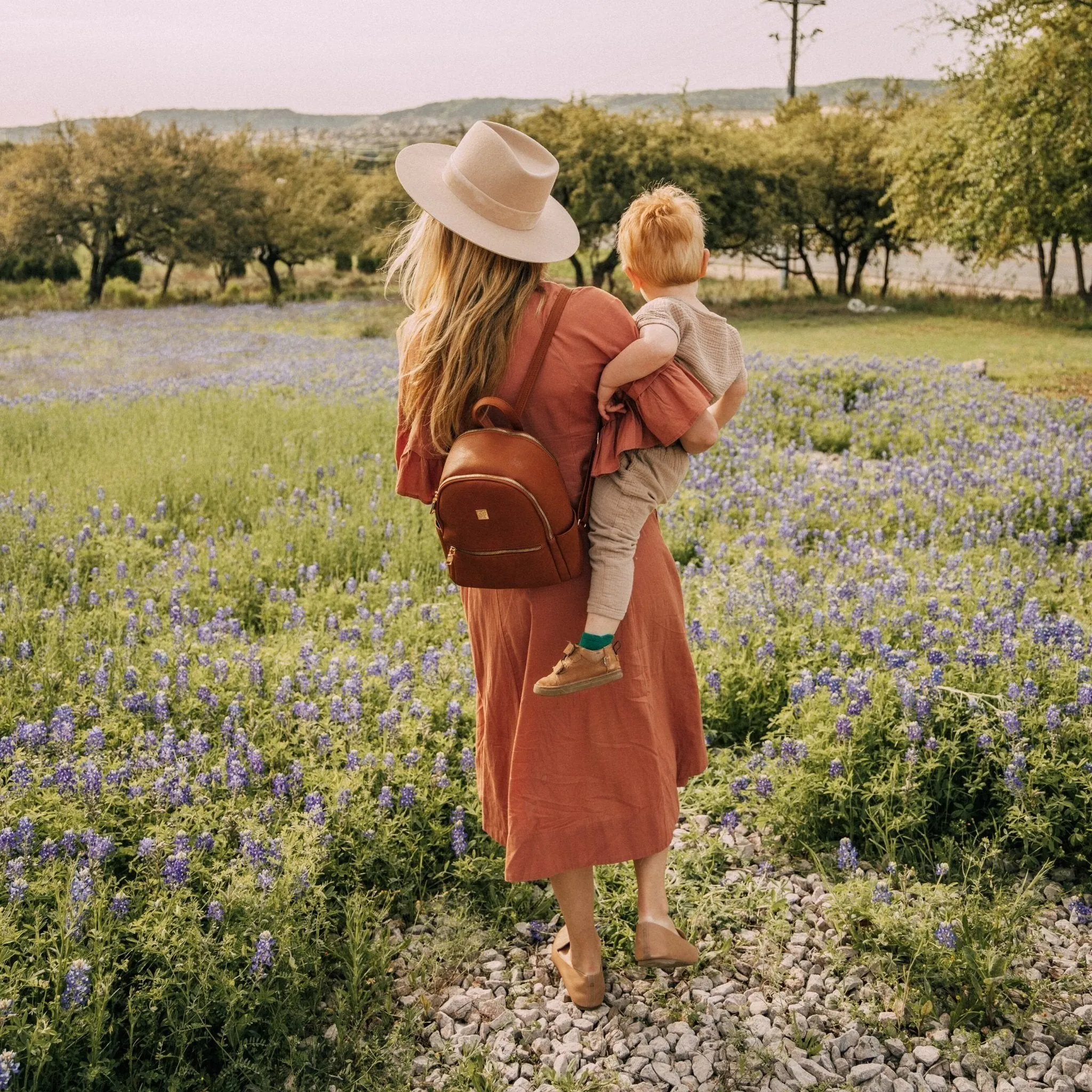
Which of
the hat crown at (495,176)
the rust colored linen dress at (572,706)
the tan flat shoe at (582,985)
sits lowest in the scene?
the tan flat shoe at (582,985)

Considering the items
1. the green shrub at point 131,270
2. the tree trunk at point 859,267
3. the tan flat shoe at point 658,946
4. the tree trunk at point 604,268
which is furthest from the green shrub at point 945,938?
the green shrub at point 131,270

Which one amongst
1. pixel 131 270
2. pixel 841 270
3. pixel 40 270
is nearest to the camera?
pixel 841 270

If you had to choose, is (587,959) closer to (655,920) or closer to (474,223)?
(655,920)

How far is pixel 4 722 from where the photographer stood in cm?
386

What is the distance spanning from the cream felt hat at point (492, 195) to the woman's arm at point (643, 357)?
0.95 feet

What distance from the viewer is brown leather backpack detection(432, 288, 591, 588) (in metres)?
2.25

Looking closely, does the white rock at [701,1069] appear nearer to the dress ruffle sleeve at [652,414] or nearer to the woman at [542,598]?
the woman at [542,598]

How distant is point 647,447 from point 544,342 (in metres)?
0.38

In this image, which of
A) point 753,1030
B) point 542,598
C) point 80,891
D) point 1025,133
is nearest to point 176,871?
point 80,891

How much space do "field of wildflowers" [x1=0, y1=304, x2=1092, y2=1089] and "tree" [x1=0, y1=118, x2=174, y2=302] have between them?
24.7m

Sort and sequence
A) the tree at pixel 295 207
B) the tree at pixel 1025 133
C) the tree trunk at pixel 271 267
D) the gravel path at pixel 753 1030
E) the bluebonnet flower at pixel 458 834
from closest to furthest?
1. the gravel path at pixel 753 1030
2. the bluebonnet flower at pixel 458 834
3. the tree at pixel 1025 133
4. the tree at pixel 295 207
5. the tree trunk at pixel 271 267

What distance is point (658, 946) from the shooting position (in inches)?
111

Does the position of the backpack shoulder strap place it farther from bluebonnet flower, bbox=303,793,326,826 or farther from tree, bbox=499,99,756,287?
tree, bbox=499,99,756,287

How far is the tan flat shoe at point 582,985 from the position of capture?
285 cm
